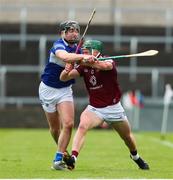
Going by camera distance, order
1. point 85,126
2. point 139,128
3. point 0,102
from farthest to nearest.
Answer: point 0,102 < point 139,128 < point 85,126

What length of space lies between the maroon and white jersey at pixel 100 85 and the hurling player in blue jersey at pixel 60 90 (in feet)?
1.36

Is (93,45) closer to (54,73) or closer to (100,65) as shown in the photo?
(100,65)

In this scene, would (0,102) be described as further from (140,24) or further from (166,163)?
(166,163)

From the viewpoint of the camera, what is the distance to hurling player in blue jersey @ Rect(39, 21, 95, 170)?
14.1 meters

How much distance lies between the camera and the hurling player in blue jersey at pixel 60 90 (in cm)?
1408

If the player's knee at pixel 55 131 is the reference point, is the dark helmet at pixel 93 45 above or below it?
above

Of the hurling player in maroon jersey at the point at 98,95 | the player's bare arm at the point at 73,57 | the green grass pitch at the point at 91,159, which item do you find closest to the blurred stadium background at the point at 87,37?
the green grass pitch at the point at 91,159

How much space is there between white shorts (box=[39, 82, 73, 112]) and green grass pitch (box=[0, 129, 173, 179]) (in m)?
1.01

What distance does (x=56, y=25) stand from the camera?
38.7 metres

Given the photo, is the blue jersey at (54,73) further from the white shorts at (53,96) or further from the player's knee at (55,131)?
the player's knee at (55,131)

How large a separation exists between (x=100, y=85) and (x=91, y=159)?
335cm

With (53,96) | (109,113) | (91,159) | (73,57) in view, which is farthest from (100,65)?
(91,159)

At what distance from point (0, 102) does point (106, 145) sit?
1222 centimetres

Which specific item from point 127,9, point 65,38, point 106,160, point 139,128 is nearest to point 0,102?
point 139,128
